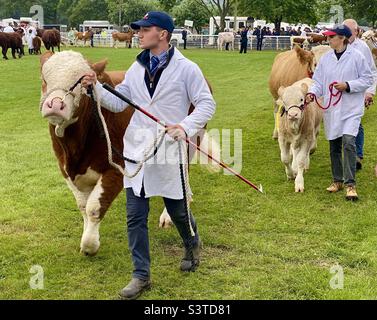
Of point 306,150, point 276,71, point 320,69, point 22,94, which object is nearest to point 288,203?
point 306,150

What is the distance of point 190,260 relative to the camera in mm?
4715

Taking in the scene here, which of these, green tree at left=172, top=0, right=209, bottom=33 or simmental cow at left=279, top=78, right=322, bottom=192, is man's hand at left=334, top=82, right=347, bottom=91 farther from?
green tree at left=172, top=0, right=209, bottom=33

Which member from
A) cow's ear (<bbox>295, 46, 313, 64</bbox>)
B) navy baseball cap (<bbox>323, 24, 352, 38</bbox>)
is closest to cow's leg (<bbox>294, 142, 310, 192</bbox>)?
navy baseball cap (<bbox>323, 24, 352, 38</bbox>)

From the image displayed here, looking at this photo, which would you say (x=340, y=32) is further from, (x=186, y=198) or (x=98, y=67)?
(x=186, y=198)

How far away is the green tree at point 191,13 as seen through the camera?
6762 cm

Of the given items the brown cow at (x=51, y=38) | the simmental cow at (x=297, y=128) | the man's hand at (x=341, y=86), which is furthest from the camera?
the brown cow at (x=51, y=38)

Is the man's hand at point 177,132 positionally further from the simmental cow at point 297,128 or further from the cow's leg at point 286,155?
the cow's leg at point 286,155

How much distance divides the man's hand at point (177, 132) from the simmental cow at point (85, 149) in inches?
35.7

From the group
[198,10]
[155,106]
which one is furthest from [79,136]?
[198,10]

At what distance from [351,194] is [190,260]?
109 inches

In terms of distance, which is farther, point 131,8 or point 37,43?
point 131,8

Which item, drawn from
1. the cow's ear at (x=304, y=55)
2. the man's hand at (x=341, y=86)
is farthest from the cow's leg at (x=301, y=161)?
the cow's ear at (x=304, y=55)

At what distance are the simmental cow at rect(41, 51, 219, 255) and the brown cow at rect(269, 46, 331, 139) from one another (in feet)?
16.1
